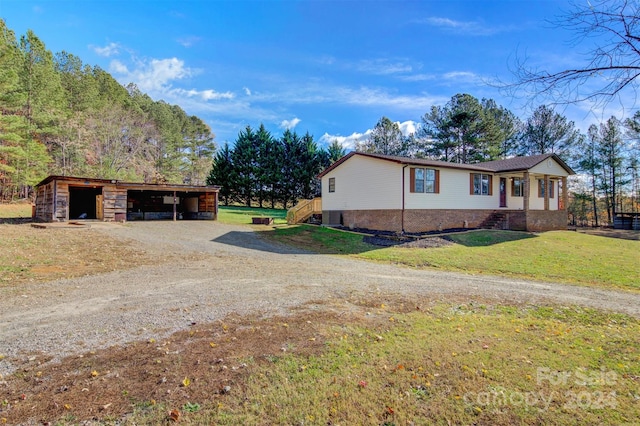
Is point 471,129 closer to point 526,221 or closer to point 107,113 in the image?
point 526,221

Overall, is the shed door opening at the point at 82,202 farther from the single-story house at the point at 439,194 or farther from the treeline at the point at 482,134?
the treeline at the point at 482,134

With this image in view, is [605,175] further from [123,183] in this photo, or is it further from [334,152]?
[123,183]

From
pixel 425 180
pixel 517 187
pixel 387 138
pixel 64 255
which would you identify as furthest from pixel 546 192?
pixel 64 255

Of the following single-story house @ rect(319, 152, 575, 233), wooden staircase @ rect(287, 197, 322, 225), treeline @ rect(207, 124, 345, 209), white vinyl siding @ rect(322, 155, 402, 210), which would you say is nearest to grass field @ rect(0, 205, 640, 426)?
single-story house @ rect(319, 152, 575, 233)

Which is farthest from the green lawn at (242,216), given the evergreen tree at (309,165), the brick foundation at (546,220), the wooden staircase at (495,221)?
the brick foundation at (546,220)

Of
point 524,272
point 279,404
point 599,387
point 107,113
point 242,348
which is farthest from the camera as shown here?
point 107,113

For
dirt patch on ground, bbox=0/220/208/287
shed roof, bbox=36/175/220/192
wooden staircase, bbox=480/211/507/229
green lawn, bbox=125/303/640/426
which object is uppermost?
shed roof, bbox=36/175/220/192

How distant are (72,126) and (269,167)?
19.9 metres

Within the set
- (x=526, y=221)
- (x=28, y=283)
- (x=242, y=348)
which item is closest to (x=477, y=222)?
(x=526, y=221)

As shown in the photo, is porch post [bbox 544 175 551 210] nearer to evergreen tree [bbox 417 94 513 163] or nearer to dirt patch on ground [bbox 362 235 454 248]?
dirt patch on ground [bbox 362 235 454 248]

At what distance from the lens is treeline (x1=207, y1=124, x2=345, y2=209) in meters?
39.8

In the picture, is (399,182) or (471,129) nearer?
(399,182)

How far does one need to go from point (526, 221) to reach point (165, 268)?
20452mm

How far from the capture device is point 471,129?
35906mm
